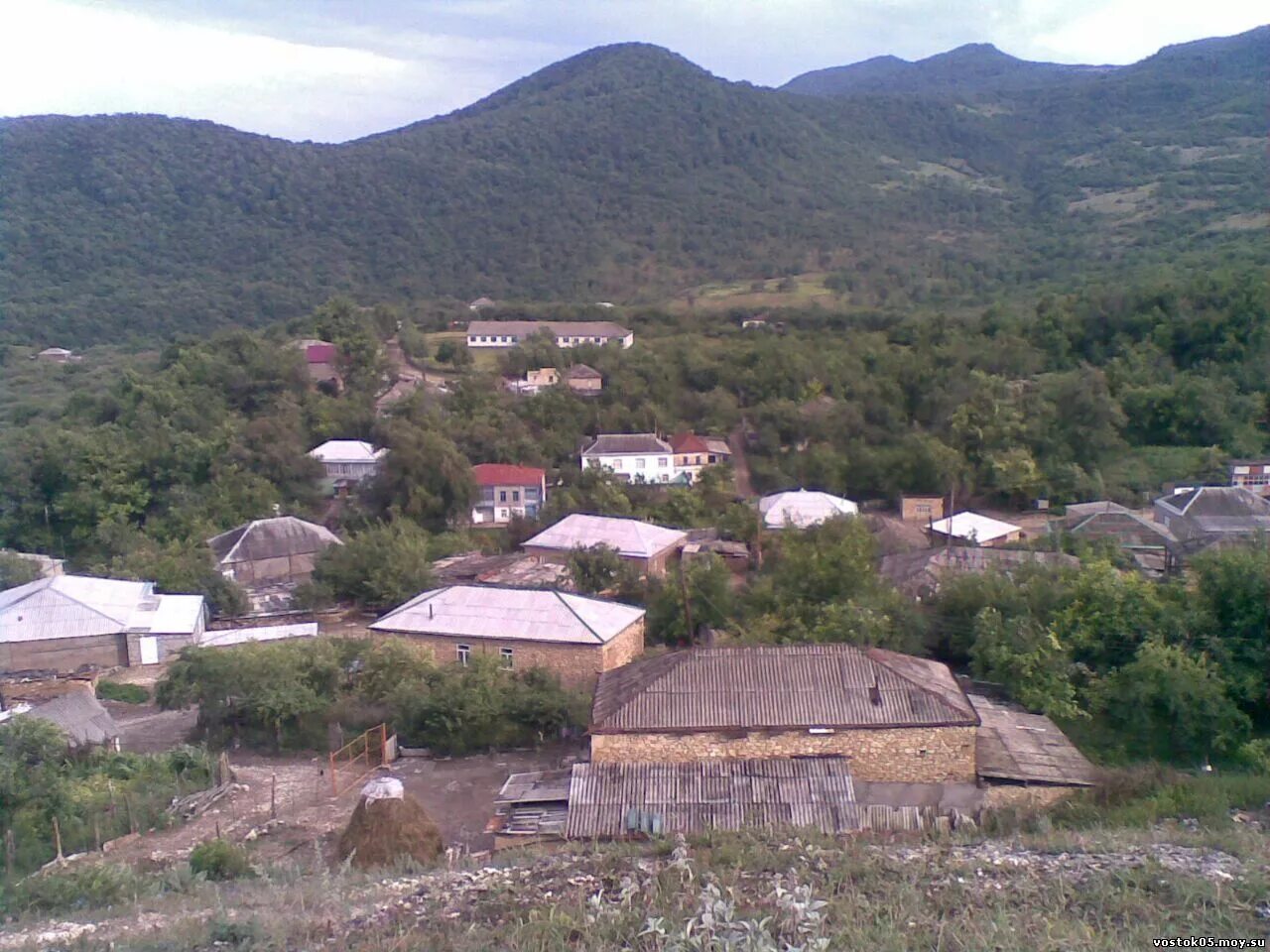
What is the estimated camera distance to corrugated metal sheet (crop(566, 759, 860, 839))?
6398mm

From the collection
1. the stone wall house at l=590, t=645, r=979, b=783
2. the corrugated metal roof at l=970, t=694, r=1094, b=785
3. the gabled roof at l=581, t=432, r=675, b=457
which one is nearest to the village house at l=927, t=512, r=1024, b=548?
the gabled roof at l=581, t=432, r=675, b=457

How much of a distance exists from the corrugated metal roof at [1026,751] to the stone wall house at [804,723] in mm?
266

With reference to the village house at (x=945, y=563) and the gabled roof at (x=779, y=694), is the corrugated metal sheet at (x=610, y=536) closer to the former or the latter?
the village house at (x=945, y=563)

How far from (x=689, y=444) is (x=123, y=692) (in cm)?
1512

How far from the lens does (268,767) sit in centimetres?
955

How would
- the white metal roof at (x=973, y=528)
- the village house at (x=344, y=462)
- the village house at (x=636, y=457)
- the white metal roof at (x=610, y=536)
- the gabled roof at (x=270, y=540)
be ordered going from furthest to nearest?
1. the village house at (x=636, y=457)
2. the village house at (x=344, y=462)
3. the gabled roof at (x=270, y=540)
4. the white metal roof at (x=973, y=528)
5. the white metal roof at (x=610, y=536)

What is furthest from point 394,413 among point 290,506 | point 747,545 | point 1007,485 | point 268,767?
point 268,767

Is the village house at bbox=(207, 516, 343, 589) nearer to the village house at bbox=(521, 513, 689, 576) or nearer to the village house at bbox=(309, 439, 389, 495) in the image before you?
the village house at bbox=(521, 513, 689, 576)

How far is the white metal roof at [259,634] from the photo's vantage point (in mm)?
14219

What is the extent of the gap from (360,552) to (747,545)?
662 cm

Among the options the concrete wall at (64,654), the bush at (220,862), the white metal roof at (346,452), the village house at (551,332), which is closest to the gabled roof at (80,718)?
the bush at (220,862)

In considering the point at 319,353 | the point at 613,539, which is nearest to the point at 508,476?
the point at 613,539

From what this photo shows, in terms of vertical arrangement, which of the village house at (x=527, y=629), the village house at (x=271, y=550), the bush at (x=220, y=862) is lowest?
the village house at (x=271, y=550)

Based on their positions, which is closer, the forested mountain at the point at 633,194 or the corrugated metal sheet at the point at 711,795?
the corrugated metal sheet at the point at 711,795
